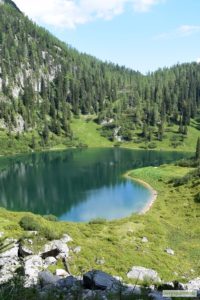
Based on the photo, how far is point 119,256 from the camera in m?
44.9

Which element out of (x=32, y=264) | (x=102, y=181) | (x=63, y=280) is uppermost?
(x=63, y=280)

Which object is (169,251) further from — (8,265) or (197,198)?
(8,265)

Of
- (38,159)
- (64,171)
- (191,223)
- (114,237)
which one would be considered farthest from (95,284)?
(38,159)

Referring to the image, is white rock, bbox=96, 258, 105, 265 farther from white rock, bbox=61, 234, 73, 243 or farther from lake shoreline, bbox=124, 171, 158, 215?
lake shoreline, bbox=124, 171, 158, 215

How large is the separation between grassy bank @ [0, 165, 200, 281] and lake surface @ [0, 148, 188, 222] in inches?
404

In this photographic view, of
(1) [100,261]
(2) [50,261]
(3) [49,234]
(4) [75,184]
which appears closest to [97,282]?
(2) [50,261]

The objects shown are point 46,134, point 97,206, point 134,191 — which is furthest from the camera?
point 46,134

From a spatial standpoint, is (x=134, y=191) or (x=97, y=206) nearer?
(x=97, y=206)

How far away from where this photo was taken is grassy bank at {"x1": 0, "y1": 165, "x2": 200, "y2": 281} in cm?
4259

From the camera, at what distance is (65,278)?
72.5 feet

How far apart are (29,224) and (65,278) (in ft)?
103

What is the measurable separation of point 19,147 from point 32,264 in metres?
155

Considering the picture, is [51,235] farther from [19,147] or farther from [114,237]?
[19,147]

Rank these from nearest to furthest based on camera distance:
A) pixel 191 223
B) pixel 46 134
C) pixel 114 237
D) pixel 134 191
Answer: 1. pixel 114 237
2. pixel 191 223
3. pixel 134 191
4. pixel 46 134
